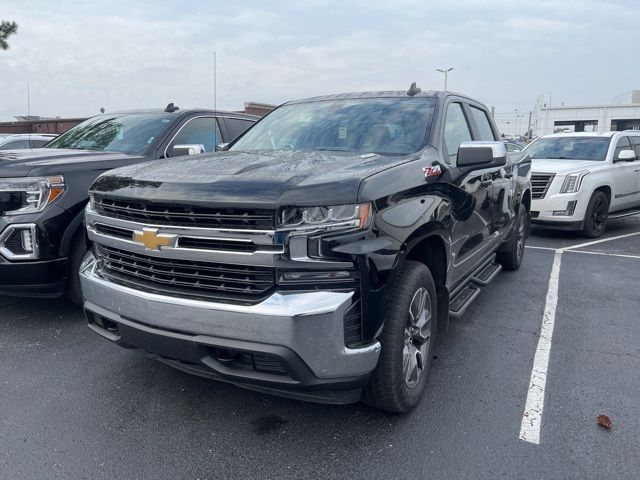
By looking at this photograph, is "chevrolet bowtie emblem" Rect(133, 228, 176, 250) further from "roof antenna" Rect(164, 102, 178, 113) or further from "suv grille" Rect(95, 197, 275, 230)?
"roof antenna" Rect(164, 102, 178, 113)

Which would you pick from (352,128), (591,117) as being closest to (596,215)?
(352,128)

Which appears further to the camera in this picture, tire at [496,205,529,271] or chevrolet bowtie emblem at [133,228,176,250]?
tire at [496,205,529,271]

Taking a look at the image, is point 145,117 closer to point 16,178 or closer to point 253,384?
point 16,178

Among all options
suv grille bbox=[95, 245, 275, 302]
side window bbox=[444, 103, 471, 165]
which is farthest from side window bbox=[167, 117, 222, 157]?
side window bbox=[444, 103, 471, 165]

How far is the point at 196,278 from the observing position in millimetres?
2559

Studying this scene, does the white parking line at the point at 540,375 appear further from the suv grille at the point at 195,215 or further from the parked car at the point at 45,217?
the parked car at the point at 45,217

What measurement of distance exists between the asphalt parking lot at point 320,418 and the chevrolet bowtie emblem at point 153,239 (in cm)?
105

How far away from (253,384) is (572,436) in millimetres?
1749

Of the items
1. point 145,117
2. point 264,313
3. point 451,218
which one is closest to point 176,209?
point 264,313

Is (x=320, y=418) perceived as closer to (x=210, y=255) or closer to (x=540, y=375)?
(x=210, y=255)

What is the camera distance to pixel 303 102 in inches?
177

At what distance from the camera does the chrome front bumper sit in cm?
229

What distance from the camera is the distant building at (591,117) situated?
184ft

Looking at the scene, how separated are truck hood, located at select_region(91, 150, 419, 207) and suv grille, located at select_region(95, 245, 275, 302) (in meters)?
0.31
